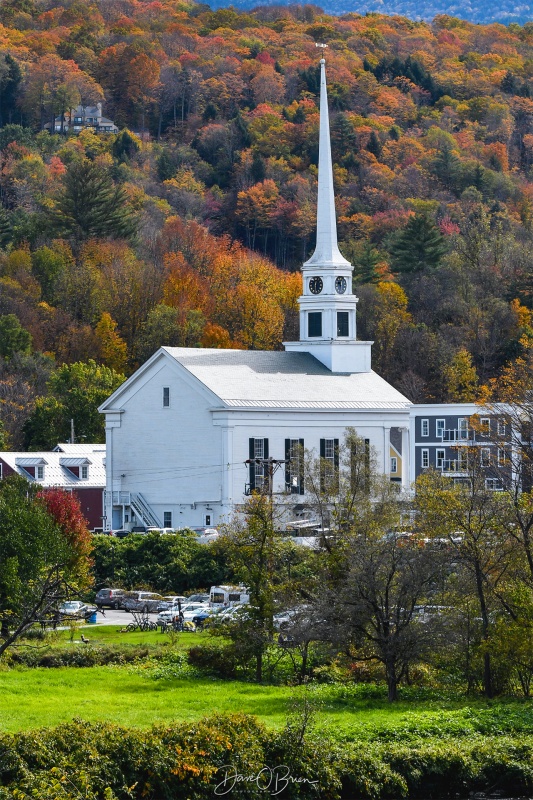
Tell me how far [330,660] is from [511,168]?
5074 inches

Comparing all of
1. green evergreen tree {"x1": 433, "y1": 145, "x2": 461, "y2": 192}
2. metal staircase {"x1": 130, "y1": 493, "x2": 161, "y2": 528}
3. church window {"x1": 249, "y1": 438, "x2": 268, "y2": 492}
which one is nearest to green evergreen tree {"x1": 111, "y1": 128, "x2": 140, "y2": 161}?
green evergreen tree {"x1": 433, "y1": 145, "x2": 461, "y2": 192}

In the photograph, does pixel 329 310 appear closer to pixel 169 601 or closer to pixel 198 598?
A: pixel 198 598

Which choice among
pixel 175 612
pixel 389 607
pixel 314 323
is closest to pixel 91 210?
pixel 314 323

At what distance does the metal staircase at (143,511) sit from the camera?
78.6 metres

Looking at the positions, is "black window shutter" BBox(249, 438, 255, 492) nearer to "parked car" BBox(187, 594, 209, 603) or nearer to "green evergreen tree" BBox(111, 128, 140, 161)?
"parked car" BBox(187, 594, 209, 603)

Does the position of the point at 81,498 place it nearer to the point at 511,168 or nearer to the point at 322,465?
the point at 322,465

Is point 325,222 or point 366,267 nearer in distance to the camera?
point 325,222

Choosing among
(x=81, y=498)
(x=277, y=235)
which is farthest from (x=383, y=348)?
(x=277, y=235)

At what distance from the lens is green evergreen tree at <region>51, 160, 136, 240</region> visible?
117812 millimetres

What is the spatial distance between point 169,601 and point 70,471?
18.6 meters

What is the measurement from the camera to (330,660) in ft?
161

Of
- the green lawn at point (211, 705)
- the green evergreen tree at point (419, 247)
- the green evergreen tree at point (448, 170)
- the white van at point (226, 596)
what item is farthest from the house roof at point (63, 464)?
the green evergreen tree at point (448, 170)

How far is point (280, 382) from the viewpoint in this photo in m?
81.0

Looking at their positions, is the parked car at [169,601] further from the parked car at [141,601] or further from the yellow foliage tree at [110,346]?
the yellow foliage tree at [110,346]
